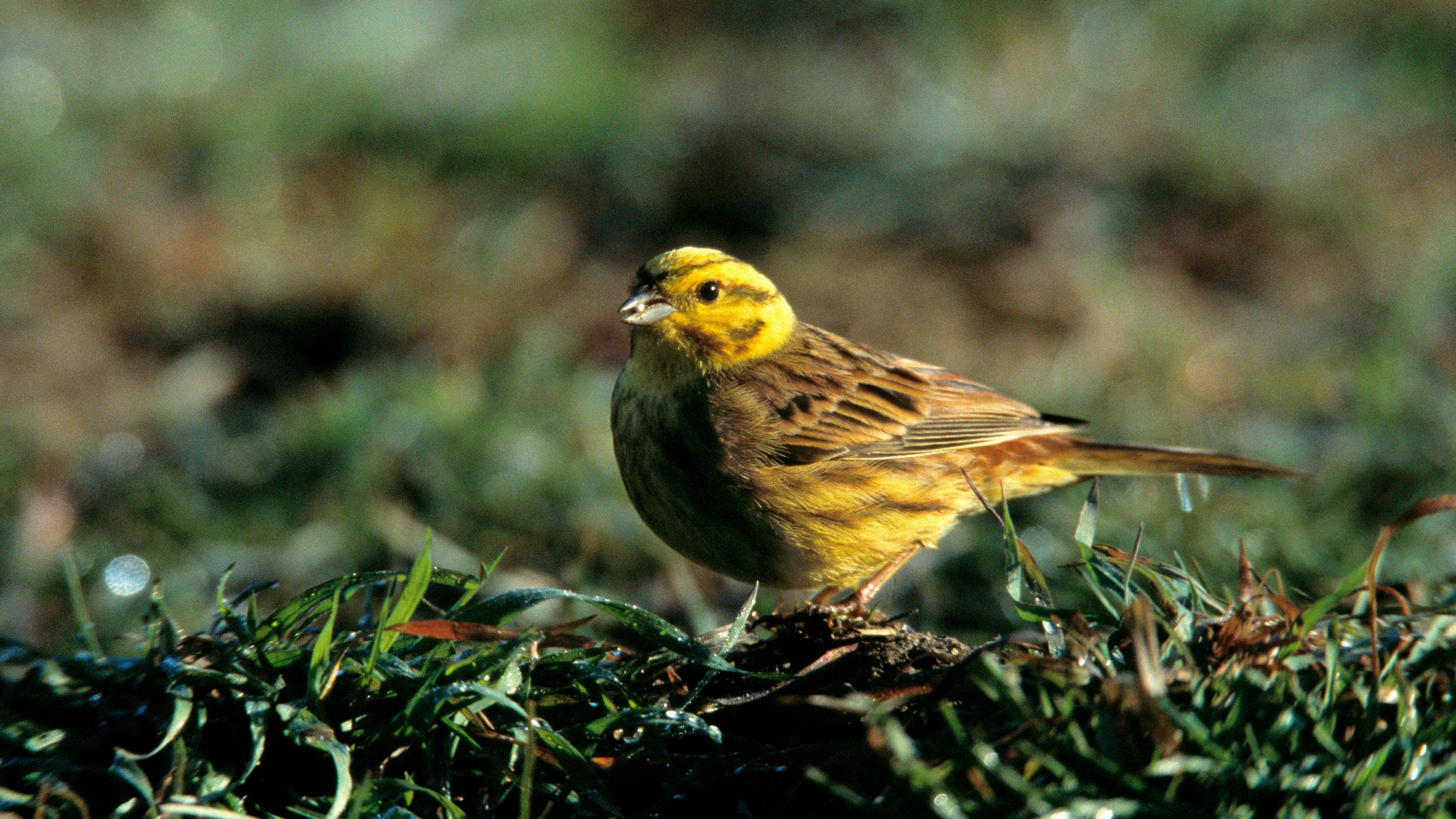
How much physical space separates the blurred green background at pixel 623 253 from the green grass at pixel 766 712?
1572 mm

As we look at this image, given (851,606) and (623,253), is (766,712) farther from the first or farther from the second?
(623,253)

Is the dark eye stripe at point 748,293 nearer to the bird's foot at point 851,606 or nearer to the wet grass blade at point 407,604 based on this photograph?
the bird's foot at point 851,606

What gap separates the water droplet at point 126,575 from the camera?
4.65 m

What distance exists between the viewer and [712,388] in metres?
3.97

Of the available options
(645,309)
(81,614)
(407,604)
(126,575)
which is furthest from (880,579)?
(126,575)

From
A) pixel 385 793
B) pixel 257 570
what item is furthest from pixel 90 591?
pixel 385 793

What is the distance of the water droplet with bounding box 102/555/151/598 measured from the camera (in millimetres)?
4652

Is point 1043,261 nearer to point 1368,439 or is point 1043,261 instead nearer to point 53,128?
point 1368,439

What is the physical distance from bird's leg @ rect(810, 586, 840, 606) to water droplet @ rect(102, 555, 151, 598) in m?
2.32

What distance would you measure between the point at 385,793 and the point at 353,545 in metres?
2.45

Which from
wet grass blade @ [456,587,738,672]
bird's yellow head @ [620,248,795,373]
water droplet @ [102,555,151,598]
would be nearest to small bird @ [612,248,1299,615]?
bird's yellow head @ [620,248,795,373]

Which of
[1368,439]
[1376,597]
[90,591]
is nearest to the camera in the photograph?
[1376,597]

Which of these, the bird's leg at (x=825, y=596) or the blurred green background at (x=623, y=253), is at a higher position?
the blurred green background at (x=623, y=253)

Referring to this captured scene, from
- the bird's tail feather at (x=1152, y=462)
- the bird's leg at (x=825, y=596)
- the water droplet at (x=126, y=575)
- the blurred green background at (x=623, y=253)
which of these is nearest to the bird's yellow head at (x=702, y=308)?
the bird's leg at (x=825, y=596)
